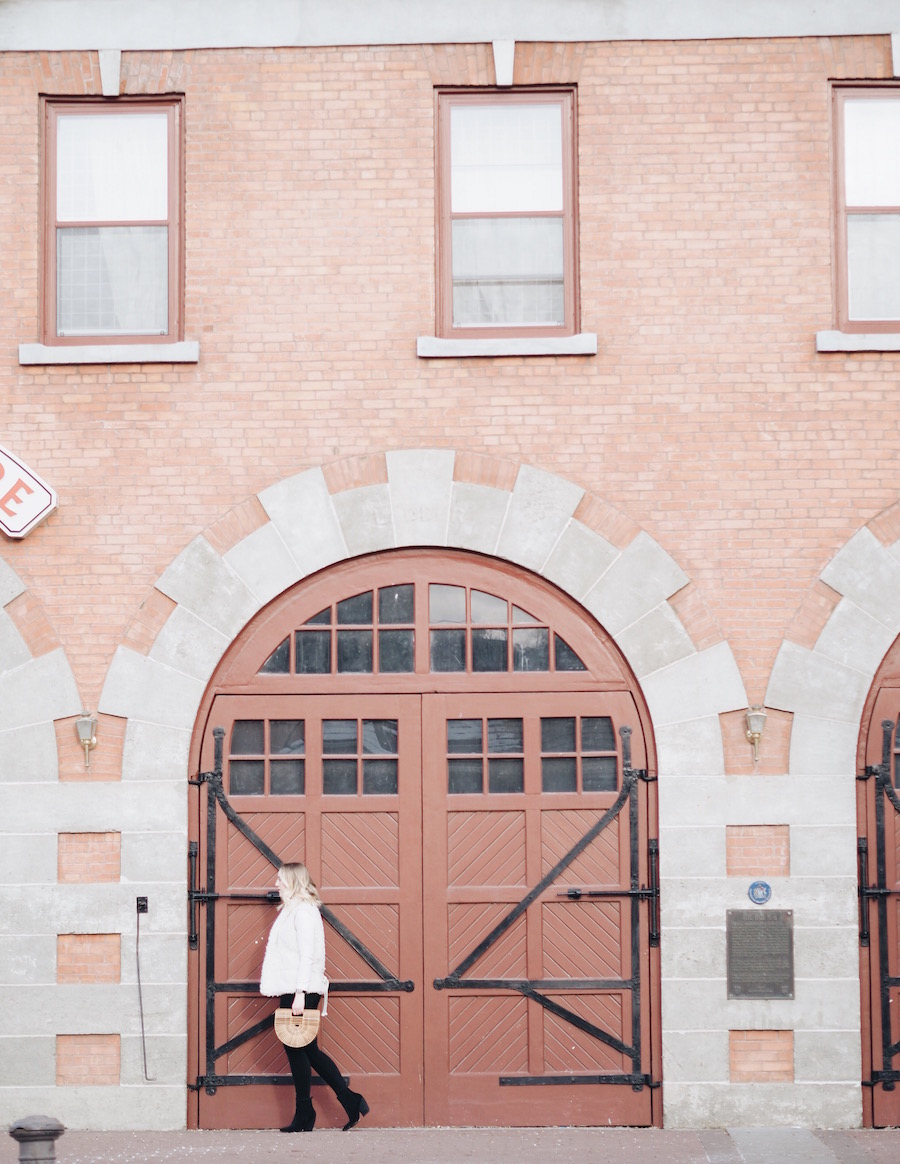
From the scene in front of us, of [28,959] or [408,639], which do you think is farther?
[408,639]

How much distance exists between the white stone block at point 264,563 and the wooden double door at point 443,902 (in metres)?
0.81

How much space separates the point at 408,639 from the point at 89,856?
271 cm

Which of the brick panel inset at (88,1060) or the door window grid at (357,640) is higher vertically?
the door window grid at (357,640)

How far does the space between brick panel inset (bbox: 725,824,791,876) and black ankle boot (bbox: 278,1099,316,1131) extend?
10.8ft

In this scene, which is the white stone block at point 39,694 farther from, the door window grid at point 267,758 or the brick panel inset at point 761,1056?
the brick panel inset at point 761,1056

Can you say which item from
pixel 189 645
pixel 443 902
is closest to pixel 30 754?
pixel 189 645

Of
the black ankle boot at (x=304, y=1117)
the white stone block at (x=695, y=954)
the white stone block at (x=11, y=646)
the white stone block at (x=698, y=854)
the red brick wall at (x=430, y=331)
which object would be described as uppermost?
the red brick wall at (x=430, y=331)

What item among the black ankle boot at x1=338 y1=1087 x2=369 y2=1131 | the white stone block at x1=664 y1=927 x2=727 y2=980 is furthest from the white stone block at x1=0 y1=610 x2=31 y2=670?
the white stone block at x1=664 y1=927 x2=727 y2=980

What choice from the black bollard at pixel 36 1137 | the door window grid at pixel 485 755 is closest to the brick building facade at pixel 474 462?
the door window grid at pixel 485 755

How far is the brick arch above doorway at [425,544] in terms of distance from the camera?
9.41m

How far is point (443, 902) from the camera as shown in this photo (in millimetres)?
9414

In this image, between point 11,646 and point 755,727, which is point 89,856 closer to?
point 11,646

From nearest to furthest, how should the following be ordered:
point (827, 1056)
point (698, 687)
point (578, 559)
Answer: point (827, 1056) → point (698, 687) → point (578, 559)

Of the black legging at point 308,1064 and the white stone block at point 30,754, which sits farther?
the white stone block at point 30,754
